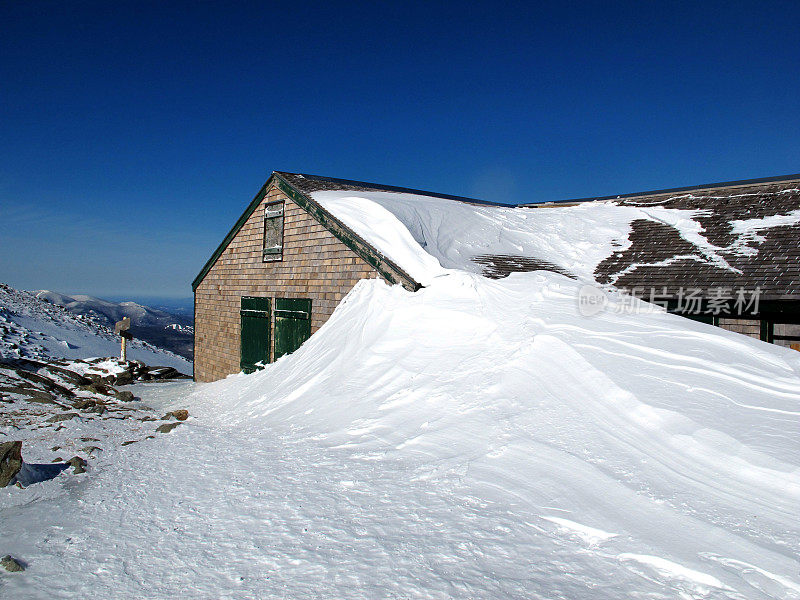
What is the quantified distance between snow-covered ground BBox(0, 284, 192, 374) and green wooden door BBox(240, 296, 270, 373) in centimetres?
1108

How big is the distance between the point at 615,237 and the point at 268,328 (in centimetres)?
955

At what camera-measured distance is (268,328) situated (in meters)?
12.7

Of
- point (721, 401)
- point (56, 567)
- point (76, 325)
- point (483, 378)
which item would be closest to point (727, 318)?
point (721, 401)

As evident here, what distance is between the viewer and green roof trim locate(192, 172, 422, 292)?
9227 millimetres

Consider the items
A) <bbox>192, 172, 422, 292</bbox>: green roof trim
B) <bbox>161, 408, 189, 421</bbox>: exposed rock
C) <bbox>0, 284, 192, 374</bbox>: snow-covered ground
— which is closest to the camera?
<bbox>161, 408, 189, 421</bbox>: exposed rock

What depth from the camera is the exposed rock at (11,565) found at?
3.13 m

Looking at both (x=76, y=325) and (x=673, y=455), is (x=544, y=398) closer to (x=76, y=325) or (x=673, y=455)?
(x=673, y=455)

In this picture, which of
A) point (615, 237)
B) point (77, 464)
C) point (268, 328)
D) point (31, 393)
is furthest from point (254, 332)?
point (615, 237)

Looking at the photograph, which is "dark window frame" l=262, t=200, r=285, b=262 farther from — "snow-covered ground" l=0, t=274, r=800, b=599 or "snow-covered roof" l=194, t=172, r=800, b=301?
"snow-covered ground" l=0, t=274, r=800, b=599

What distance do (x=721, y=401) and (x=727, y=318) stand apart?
576 centimetres

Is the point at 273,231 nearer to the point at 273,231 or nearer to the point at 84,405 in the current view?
the point at 273,231

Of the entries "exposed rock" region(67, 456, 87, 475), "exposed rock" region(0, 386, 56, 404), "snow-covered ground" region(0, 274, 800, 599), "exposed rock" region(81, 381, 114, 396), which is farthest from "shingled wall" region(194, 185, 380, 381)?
"exposed rock" region(67, 456, 87, 475)

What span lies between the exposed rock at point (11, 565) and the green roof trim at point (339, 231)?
6571 mm

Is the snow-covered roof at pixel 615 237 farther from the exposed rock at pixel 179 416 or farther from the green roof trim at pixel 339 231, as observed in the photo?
the exposed rock at pixel 179 416
